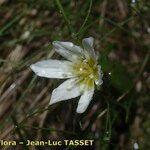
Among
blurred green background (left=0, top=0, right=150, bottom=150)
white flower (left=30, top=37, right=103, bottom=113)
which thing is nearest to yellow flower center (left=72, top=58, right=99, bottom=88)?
white flower (left=30, top=37, right=103, bottom=113)

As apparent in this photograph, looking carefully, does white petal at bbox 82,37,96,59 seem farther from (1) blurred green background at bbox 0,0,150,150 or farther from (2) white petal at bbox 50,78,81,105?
(1) blurred green background at bbox 0,0,150,150

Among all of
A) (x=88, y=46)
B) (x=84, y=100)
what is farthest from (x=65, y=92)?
(x=88, y=46)

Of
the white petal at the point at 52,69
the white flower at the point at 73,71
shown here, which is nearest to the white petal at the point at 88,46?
the white flower at the point at 73,71

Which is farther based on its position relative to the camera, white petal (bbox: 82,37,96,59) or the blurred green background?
the blurred green background

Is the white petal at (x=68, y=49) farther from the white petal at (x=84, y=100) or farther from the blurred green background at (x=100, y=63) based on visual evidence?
the blurred green background at (x=100, y=63)

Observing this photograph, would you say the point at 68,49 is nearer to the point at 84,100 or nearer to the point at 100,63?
the point at 84,100
